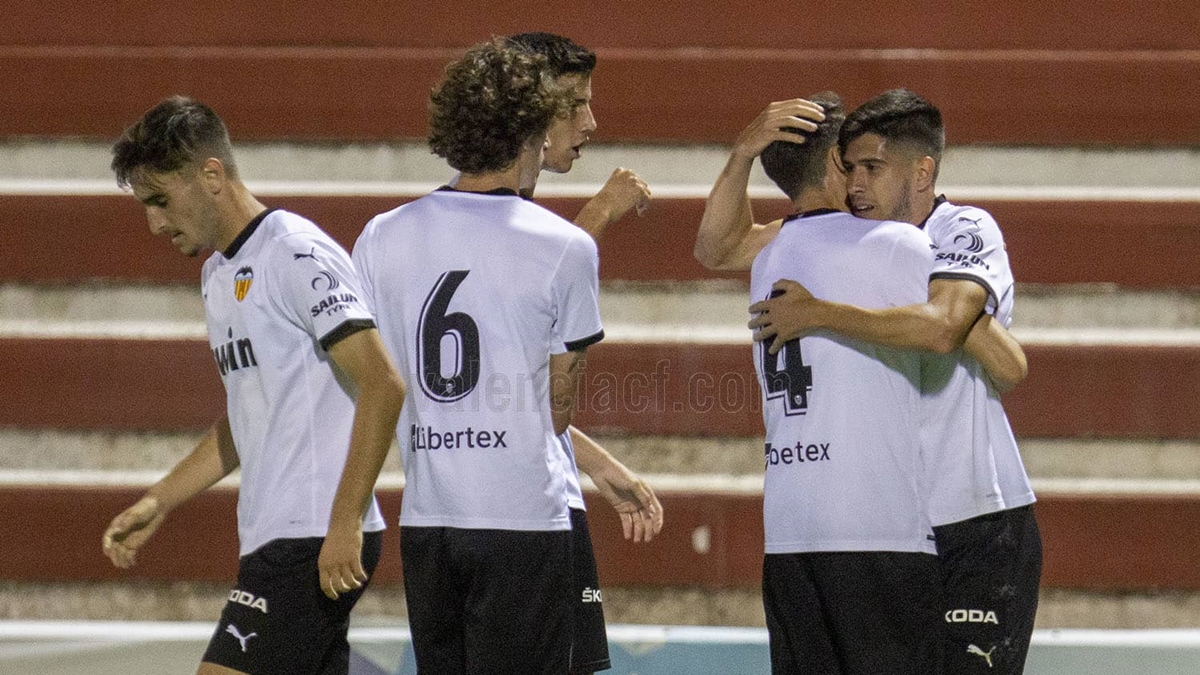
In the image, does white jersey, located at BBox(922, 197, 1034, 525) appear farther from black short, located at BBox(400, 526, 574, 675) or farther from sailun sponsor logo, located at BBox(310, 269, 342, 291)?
sailun sponsor logo, located at BBox(310, 269, 342, 291)

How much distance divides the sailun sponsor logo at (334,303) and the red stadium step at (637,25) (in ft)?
9.42

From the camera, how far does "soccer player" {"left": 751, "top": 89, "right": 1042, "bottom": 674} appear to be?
2389mm

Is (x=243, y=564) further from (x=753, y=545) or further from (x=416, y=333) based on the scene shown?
(x=753, y=545)

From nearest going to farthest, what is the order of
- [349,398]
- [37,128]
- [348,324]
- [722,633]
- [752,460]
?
[348,324] < [349,398] < [722,633] < [752,460] < [37,128]

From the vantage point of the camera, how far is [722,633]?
4.04 metres

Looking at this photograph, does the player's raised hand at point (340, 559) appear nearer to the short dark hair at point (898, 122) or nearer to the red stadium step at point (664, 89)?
the short dark hair at point (898, 122)

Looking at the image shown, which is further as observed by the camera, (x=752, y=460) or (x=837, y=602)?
A: (x=752, y=460)

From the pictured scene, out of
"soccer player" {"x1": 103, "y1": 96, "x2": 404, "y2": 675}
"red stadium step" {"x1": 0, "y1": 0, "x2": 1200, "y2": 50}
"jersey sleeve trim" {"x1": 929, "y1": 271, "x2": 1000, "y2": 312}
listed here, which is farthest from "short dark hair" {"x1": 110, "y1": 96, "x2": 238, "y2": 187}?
"red stadium step" {"x1": 0, "y1": 0, "x2": 1200, "y2": 50}

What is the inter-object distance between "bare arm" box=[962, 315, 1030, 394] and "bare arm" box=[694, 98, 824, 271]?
46 cm

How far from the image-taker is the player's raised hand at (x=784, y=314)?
2.23m

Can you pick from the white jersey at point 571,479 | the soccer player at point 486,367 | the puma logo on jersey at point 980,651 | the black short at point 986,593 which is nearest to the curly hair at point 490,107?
the soccer player at point 486,367

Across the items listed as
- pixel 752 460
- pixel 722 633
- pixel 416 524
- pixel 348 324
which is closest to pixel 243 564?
pixel 416 524

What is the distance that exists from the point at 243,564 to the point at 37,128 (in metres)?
3.16

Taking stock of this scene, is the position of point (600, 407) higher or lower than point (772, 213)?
lower
